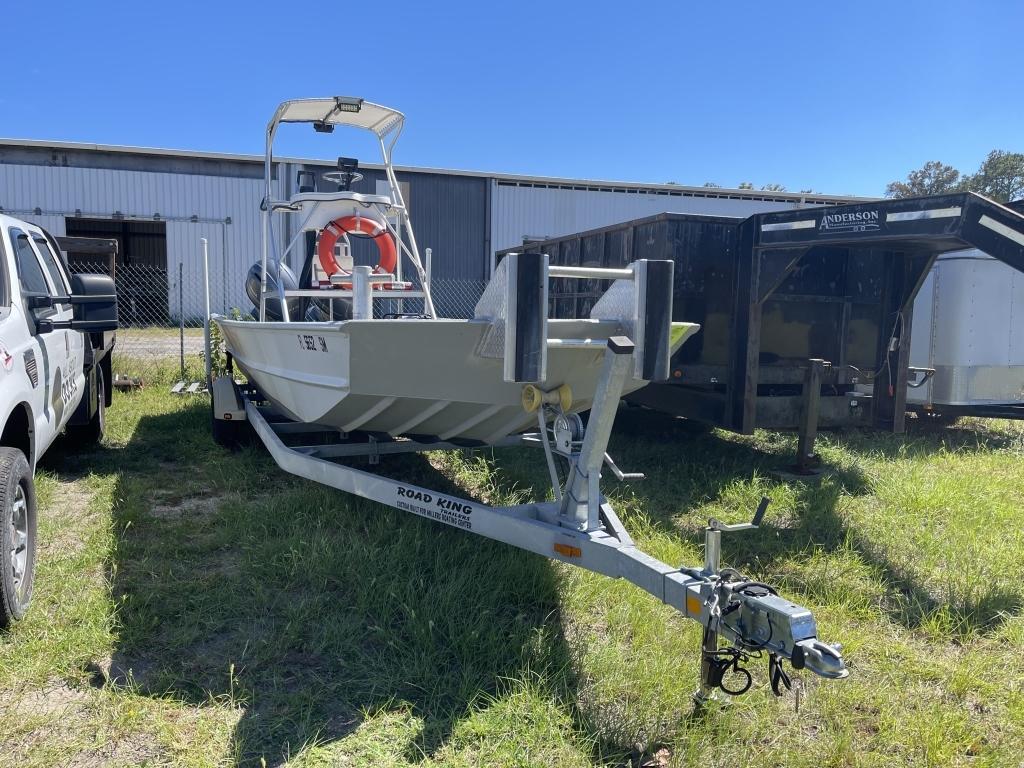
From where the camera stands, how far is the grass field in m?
2.61

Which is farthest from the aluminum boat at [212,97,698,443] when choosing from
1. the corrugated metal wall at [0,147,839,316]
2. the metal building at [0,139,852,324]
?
the metal building at [0,139,852,324]

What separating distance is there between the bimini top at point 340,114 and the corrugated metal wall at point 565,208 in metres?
17.3

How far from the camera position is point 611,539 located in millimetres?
3109

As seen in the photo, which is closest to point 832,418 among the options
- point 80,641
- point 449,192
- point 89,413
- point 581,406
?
point 581,406

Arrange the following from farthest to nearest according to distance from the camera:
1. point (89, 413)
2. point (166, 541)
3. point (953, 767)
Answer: point (89, 413) → point (166, 541) → point (953, 767)

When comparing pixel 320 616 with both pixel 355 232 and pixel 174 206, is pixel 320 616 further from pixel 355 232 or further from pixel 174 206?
pixel 174 206

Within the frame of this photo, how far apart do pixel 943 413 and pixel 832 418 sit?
9.32 ft

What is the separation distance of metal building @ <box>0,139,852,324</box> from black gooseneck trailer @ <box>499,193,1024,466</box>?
1585 cm

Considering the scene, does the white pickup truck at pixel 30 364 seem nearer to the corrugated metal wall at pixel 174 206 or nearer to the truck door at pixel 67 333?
the truck door at pixel 67 333

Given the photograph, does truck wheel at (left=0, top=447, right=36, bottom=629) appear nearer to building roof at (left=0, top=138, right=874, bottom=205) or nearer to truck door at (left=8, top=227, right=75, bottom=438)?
truck door at (left=8, top=227, right=75, bottom=438)

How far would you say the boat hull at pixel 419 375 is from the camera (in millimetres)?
3424

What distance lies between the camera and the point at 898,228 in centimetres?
476

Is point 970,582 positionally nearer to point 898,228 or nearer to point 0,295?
point 898,228

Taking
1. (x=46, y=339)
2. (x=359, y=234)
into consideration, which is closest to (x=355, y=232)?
(x=359, y=234)
